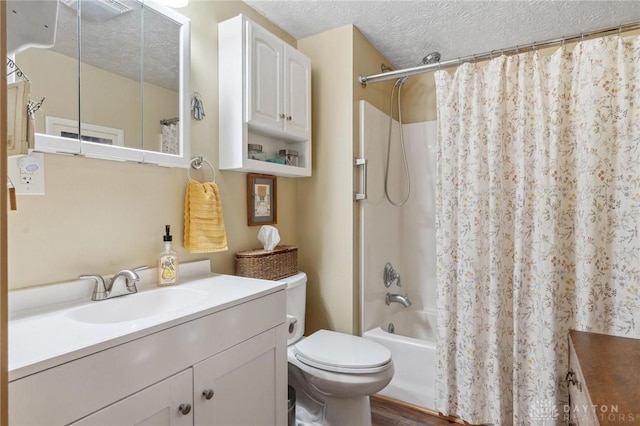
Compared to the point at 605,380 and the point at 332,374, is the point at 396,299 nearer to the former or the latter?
the point at 332,374

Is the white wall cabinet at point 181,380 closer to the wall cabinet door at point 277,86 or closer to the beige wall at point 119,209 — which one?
the beige wall at point 119,209

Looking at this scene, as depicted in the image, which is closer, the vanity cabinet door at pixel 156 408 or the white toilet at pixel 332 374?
the vanity cabinet door at pixel 156 408

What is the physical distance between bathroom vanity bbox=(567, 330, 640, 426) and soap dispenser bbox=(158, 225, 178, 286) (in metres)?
1.34

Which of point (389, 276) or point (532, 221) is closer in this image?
point (532, 221)

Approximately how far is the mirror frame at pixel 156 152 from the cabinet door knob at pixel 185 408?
863 mm

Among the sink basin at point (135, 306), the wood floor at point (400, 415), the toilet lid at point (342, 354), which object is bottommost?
the wood floor at point (400, 415)

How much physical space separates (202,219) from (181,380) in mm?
726

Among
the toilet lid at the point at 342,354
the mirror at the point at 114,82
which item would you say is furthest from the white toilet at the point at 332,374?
the mirror at the point at 114,82

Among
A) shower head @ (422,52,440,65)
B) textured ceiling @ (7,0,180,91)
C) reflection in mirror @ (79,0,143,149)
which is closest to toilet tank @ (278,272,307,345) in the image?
reflection in mirror @ (79,0,143,149)

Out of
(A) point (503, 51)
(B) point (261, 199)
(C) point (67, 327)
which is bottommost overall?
(C) point (67, 327)

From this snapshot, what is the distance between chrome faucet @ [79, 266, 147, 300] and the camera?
1155mm

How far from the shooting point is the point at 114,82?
4.18ft

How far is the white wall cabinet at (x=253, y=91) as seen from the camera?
64.2 inches

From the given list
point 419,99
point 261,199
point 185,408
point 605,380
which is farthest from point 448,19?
point 185,408
